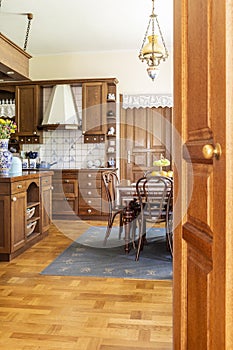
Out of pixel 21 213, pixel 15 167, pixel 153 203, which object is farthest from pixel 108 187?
pixel 21 213

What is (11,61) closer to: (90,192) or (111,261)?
(111,261)

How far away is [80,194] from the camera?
255 inches

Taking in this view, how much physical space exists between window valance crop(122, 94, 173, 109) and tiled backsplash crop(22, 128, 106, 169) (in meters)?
0.97

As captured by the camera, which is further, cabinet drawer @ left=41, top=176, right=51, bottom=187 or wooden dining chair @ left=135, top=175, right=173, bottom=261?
cabinet drawer @ left=41, top=176, right=51, bottom=187

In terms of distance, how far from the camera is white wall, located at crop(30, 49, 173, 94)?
689cm

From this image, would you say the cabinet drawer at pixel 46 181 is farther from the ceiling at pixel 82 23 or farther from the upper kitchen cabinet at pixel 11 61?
the ceiling at pixel 82 23

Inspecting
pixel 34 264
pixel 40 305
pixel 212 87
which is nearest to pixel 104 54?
pixel 34 264

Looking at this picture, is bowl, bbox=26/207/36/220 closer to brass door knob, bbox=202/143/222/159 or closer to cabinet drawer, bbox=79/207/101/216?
cabinet drawer, bbox=79/207/101/216

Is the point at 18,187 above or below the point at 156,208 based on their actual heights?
above

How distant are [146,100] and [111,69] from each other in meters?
0.87

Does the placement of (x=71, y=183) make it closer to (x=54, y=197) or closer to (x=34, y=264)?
(x=54, y=197)

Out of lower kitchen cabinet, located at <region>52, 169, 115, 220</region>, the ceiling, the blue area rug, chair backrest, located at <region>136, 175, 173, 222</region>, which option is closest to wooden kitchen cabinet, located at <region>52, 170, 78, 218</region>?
lower kitchen cabinet, located at <region>52, 169, 115, 220</region>

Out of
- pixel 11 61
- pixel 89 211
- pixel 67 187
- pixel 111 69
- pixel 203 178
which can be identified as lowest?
pixel 89 211

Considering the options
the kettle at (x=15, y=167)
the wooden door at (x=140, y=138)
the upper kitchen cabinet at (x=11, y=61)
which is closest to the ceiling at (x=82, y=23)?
Result: the wooden door at (x=140, y=138)
